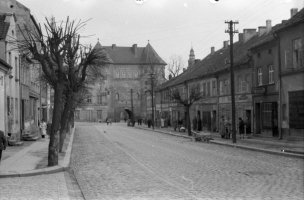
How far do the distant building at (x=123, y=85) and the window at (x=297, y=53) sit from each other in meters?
91.1

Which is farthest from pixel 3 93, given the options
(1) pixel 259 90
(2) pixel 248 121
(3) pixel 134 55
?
(3) pixel 134 55

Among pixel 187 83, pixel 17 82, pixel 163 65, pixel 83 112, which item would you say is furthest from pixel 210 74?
pixel 163 65

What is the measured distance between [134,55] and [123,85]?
11.1m

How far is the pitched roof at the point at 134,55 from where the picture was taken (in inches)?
5541

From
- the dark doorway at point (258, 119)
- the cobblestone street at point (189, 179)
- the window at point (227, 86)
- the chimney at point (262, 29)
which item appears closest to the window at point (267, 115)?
the dark doorway at point (258, 119)

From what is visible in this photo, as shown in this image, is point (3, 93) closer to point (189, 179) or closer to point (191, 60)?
point (189, 179)

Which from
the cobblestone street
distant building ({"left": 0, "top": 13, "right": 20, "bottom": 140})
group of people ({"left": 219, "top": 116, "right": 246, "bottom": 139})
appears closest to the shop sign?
group of people ({"left": 219, "top": 116, "right": 246, "bottom": 139})

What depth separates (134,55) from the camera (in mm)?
143625

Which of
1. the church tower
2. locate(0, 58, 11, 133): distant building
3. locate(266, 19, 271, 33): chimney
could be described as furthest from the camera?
the church tower

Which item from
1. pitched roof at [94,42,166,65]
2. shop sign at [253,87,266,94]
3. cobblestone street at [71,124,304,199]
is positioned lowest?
cobblestone street at [71,124,304,199]

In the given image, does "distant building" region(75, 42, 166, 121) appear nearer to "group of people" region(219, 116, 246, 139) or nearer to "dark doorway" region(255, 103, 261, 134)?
"group of people" region(219, 116, 246, 139)

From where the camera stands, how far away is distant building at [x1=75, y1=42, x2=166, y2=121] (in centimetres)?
12962

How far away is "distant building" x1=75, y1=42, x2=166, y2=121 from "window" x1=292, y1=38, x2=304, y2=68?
91083mm

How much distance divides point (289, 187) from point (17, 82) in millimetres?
27003
